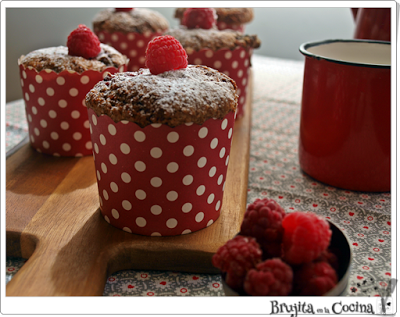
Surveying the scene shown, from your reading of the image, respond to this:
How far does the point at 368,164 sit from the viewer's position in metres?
0.94

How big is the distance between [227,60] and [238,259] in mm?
891

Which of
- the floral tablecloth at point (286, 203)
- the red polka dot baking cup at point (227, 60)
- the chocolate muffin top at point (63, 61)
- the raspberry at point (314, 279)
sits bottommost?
the floral tablecloth at point (286, 203)

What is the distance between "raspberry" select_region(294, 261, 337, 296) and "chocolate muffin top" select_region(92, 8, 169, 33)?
1239 millimetres

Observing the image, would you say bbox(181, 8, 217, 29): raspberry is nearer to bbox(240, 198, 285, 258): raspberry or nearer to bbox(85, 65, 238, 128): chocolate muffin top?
bbox(85, 65, 238, 128): chocolate muffin top

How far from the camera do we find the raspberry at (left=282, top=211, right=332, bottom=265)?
52 cm

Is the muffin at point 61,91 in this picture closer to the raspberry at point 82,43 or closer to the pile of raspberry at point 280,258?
the raspberry at point 82,43

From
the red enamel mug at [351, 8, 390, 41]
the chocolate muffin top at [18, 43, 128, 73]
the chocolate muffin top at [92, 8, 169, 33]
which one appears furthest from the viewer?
the chocolate muffin top at [92, 8, 169, 33]

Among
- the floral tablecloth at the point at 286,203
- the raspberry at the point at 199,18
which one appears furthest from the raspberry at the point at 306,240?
the raspberry at the point at 199,18

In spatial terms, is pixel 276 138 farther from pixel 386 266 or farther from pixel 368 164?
pixel 386 266

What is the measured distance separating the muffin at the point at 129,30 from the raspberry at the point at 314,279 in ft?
4.01

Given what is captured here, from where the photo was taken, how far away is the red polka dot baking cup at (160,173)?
2.26 feet

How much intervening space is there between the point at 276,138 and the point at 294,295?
82 centimetres

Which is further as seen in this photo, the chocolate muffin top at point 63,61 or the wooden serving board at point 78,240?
the chocolate muffin top at point 63,61

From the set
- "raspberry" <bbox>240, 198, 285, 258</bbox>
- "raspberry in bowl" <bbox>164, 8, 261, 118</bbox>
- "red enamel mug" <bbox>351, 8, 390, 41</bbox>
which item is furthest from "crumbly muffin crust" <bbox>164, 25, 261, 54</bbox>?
"raspberry" <bbox>240, 198, 285, 258</bbox>
